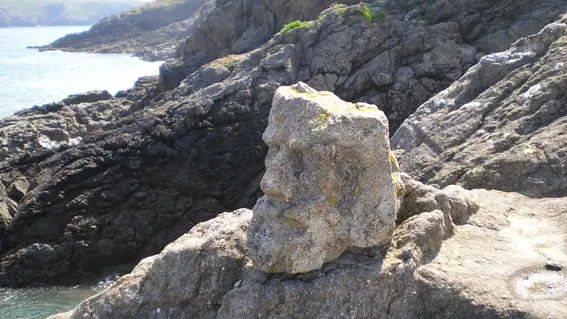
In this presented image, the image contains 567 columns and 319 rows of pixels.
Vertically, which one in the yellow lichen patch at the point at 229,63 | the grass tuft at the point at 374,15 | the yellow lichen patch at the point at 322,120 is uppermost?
the grass tuft at the point at 374,15

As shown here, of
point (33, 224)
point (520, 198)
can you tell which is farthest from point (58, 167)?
point (520, 198)

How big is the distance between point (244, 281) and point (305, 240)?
97 cm

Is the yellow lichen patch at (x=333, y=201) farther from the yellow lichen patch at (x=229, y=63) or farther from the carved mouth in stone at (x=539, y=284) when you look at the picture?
the yellow lichen patch at (x=229, y=63)

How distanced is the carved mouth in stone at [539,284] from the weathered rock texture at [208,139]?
1466cm

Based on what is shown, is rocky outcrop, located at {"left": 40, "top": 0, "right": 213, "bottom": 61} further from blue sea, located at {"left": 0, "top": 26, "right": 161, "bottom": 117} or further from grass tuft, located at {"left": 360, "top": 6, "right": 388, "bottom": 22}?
grass tuft, located at {"left": 360, "top": 6, "right": 388, "bottom": 22}

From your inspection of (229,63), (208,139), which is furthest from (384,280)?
(229,63)

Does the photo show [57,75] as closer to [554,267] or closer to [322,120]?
[322,120]

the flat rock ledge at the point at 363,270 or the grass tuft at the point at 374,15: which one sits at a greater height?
the grass tuft at the point at 374,15

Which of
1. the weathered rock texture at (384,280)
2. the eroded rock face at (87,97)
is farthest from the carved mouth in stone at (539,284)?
the eroded rock face at (87,97)

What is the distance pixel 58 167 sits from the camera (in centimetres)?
2038

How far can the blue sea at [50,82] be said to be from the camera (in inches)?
617

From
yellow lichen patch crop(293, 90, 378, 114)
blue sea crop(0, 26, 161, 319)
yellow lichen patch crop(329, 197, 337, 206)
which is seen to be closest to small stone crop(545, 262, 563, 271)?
yellow lichen patch crop(329, 197, 337, 206)

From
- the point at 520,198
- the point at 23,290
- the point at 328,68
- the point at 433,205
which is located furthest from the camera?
the point at 328,68

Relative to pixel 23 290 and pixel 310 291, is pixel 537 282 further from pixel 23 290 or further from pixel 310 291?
pixel 23 290
